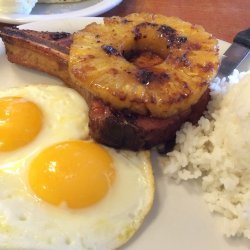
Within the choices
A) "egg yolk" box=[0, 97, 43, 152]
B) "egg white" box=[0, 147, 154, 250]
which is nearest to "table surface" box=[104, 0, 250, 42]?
"egg yolk" box=[0, 97, 43, 152]

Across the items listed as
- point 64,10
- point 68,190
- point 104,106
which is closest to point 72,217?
point 68,190

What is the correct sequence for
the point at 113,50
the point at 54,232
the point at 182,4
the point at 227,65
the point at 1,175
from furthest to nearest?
the point at 182,4 < the point at 227,65 < the point at 113,50 < the point at 1,175 < the point at 54,232

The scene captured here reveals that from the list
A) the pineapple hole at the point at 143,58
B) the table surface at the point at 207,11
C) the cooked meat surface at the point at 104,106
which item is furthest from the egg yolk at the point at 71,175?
the table surface at the point at 207,11

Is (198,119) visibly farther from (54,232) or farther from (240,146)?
(54,232)

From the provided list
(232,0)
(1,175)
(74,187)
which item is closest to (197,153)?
(74,187)

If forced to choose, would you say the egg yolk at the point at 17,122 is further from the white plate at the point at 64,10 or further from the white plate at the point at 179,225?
the white plate at the point at 64,10

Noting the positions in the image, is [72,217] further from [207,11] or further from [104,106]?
[207,11]

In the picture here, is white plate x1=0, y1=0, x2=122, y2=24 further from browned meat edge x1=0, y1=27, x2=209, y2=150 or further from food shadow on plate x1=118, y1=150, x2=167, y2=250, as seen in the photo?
food shadow on plate x1=118, y1=150, x2=167, y2=250

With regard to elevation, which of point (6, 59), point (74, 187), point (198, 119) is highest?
point (198, 119)
